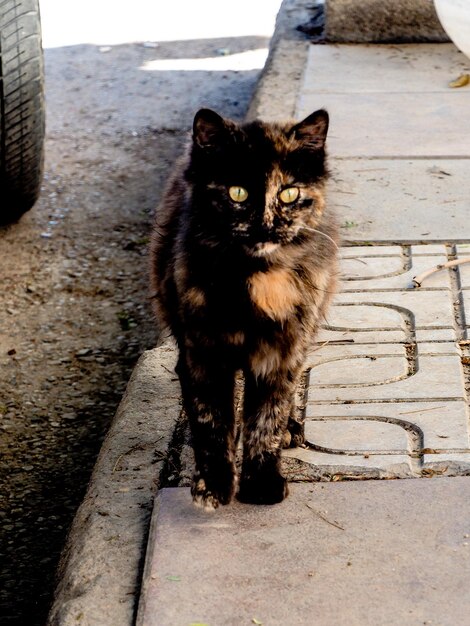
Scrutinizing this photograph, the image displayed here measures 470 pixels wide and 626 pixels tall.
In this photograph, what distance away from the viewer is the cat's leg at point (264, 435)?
307 centimetres

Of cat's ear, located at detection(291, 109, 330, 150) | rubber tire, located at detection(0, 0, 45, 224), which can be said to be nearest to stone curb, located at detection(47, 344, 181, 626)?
cat's ear, located at detection(291, 109, 330, 150)

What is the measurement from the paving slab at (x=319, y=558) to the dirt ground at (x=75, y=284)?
0.64 metres

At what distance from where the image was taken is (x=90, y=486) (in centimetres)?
329

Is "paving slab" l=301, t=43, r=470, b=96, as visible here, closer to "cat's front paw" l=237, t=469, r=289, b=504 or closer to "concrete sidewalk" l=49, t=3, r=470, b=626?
"concrete sidewalk" l=49, t=3, r=470, b=626

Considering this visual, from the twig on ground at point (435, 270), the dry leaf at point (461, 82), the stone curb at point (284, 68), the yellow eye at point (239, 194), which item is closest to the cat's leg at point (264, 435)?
the yellow eye at point (239, 194)

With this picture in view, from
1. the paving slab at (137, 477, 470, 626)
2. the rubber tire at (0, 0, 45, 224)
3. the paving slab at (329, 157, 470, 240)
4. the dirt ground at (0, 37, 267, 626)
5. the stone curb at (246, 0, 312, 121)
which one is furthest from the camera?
the stone curb at (246, 0, 312, 121)

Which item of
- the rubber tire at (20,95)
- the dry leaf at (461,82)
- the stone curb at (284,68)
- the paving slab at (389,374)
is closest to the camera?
the paving slab at (389,374)

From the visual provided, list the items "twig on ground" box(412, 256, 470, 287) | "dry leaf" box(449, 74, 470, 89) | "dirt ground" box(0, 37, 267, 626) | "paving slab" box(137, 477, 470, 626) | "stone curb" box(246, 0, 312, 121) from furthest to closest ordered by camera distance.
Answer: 1. "dry leaf" box(449, 74, 470, 89)
2. "stone curb" box(246, 0, 312, 121)
3. "twig on ground" box(412, 256, 470, 287)
4. "dirt ground" box(0, 37, 267, 626)
5. "paving slab" box(137, 477, 470, 626)

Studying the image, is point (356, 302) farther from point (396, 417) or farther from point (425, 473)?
point (425, 473)

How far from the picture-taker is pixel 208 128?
9.82 feet

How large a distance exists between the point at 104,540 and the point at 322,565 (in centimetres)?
62

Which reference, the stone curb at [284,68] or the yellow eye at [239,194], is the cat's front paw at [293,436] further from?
the stone curb at [284,68]

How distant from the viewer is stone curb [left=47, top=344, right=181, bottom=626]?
8.86 feet

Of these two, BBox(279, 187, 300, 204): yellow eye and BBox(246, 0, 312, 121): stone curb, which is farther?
BBox(246, 0, 312, 121): stone curb
